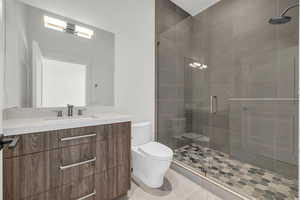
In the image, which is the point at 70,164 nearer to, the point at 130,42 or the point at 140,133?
the point at 140,133

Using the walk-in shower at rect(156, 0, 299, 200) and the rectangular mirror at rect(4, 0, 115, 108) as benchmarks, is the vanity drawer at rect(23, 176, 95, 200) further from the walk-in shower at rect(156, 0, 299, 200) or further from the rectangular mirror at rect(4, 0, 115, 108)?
the walk-in shower at rect(156, 0, 299, 200)

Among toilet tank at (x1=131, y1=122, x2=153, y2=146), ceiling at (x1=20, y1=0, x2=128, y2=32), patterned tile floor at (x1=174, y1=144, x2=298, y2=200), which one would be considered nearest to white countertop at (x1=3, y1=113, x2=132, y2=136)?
toilet tank at (x1=131, y1=122, x2=153, y2=146)

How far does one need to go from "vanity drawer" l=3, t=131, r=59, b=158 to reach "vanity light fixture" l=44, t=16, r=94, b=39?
3.58 ft

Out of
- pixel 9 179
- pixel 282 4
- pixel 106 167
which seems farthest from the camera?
pixel 282 4

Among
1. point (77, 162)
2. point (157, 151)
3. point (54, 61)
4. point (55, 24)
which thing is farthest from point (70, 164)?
point (55, 24)

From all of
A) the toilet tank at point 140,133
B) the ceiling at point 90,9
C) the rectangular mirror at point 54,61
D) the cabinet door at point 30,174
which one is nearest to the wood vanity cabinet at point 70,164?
the cabinet door at point 30,174

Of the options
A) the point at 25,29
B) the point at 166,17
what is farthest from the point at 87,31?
the point at 166,17

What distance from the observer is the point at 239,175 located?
1756mm

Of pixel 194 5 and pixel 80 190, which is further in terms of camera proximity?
pixel 194 5

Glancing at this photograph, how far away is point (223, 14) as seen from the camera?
2361 millimetres

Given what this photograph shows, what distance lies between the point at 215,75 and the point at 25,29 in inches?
98.1

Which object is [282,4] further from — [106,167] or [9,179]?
[9,179]

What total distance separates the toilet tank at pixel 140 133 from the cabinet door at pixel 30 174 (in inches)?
35.0

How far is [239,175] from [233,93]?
1.17 meters
